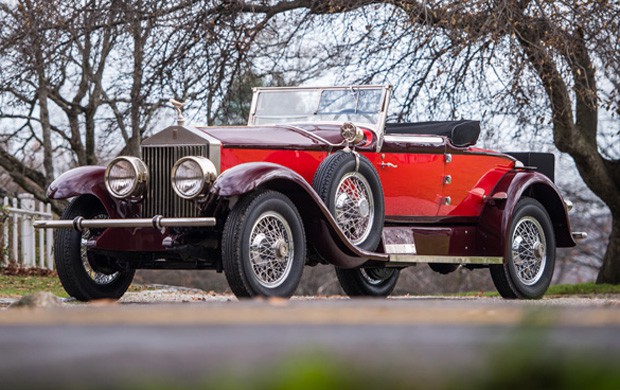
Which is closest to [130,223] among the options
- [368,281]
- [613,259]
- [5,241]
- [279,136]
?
[279,136]

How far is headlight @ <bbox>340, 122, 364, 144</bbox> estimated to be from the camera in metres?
7.88

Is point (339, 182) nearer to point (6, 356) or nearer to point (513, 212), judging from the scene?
point (513, 212)

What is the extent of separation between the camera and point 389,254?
805 centimetres

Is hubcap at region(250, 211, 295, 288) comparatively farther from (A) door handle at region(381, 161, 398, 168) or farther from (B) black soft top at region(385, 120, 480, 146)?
(B) black soft top at region(385, 120, 480, 146)

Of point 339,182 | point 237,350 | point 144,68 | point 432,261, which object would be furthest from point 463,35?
point 237,350

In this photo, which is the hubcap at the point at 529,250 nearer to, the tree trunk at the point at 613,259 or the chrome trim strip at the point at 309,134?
the chrome trim strip at the point at 309,134

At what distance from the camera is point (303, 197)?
7.34 m

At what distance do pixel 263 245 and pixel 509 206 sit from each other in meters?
2.94

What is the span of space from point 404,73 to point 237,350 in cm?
1365

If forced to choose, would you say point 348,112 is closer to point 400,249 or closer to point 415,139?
point 415,139

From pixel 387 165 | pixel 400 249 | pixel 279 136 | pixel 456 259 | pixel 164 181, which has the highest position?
pixel 279 136

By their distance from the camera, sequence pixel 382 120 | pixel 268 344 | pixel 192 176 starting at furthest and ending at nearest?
pixel 382 120 → pixel 192 176 → pixel 268 344

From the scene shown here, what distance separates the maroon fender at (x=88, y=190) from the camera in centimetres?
759

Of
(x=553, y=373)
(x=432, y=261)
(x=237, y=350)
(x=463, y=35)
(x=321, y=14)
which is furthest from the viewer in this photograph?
(x=321, y=14)
